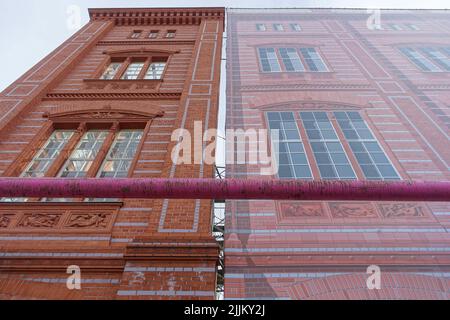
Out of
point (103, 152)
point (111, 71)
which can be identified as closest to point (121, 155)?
point (103, 152)

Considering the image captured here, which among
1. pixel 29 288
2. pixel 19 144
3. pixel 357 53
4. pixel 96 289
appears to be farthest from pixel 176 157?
pixel 357 53

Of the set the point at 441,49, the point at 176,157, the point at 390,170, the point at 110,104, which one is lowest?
the point at 176,157

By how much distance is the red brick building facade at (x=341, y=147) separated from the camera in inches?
169

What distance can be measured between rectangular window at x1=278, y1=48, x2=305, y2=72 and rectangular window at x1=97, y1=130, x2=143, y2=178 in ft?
20.8

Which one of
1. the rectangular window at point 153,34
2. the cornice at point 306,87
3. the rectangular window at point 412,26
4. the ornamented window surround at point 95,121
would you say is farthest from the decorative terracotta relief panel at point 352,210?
the rectangular window at point 412,26

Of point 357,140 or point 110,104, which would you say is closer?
point 357,140

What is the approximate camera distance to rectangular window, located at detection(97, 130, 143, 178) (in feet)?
19.4

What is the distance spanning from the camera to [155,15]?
13.1 metres

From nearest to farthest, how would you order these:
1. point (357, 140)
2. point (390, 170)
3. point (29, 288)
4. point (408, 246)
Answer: point (29, 288), point (408, 246), point (390, 170), point (357, 140)

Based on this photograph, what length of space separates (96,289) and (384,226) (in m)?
4.87

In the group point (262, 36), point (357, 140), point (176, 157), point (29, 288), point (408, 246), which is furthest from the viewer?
point (262, 36)

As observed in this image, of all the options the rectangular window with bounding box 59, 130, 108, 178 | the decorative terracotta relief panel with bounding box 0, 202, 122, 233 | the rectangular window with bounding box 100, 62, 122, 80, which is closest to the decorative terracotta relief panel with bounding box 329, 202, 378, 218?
the decorative terracotta relief panel with bounding box 0, 202, 122, 233

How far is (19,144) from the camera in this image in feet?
20.7
